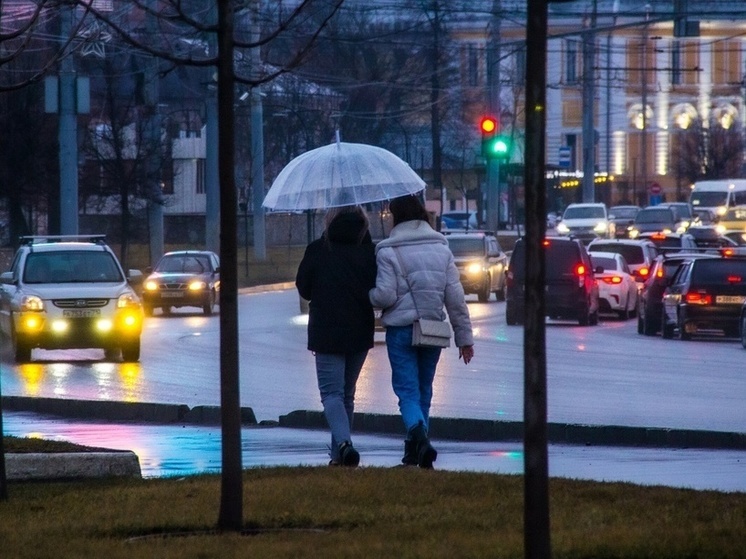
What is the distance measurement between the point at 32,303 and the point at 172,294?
14.6 metres

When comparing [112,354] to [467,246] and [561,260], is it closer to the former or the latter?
[561,260]

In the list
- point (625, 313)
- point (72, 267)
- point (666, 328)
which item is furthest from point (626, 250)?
point (72, 267)

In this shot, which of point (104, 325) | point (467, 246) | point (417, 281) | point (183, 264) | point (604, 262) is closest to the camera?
point (417, 281)

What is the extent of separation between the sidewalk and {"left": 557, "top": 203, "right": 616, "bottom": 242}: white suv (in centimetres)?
4947

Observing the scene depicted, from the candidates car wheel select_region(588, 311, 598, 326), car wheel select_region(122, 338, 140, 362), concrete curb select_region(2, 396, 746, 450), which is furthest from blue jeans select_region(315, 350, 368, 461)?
car wheel select_region(588, 311, 598, 326)

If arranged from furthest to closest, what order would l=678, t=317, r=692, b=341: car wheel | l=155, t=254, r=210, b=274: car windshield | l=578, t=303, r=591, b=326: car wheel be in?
1. l=155, t=254, r=210, b=274: car windshield
2. l=578, t=303, r=591, b=326: car wheel
3. l=678, t=317, r=692, b=341: car wheel

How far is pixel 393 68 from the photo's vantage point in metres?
68.9

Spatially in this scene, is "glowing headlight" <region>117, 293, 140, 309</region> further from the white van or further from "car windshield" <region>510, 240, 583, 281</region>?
the white van

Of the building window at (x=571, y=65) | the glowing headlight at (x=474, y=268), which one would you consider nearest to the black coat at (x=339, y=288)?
the glowing headlight at (x=474, y=268)

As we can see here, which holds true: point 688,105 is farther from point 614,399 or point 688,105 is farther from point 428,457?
point 428,457

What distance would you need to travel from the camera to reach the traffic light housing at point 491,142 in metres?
34.8

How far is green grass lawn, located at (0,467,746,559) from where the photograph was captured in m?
6.80

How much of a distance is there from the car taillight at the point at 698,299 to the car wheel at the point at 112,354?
9.95 meters

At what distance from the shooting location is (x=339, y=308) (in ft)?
32.1
